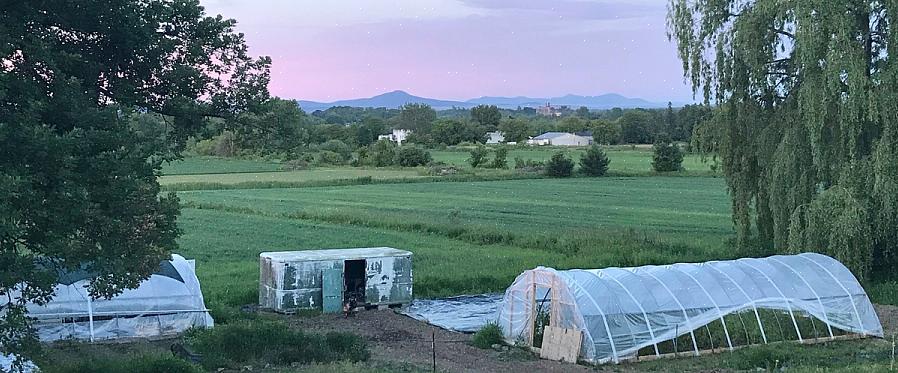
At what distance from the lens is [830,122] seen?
2427 cm

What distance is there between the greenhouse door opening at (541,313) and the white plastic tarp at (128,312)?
24.6 ft

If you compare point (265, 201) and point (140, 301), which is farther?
point (265, 201)

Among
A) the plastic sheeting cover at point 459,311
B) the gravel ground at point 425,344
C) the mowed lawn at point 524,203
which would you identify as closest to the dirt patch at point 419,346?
the gravel ground at point 425,344

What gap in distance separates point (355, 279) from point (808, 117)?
42.8 feet

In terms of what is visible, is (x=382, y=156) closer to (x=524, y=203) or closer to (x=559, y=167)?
(x=559, y=167)

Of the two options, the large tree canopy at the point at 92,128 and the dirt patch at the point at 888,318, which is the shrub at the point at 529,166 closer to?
the dirt patch at the point at 888,318

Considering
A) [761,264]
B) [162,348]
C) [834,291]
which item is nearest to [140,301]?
[162,348]

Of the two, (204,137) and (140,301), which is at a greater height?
(204,137)

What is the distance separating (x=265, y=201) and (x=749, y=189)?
33.1 metres

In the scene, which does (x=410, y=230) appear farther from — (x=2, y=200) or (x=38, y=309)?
(x=2, y=200)

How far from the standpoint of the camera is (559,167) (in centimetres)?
7281

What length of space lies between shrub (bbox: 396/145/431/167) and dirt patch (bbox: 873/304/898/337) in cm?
6295

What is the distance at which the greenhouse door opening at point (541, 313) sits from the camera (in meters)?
18.2

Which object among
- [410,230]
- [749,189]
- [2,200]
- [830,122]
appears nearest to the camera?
[2,200]
